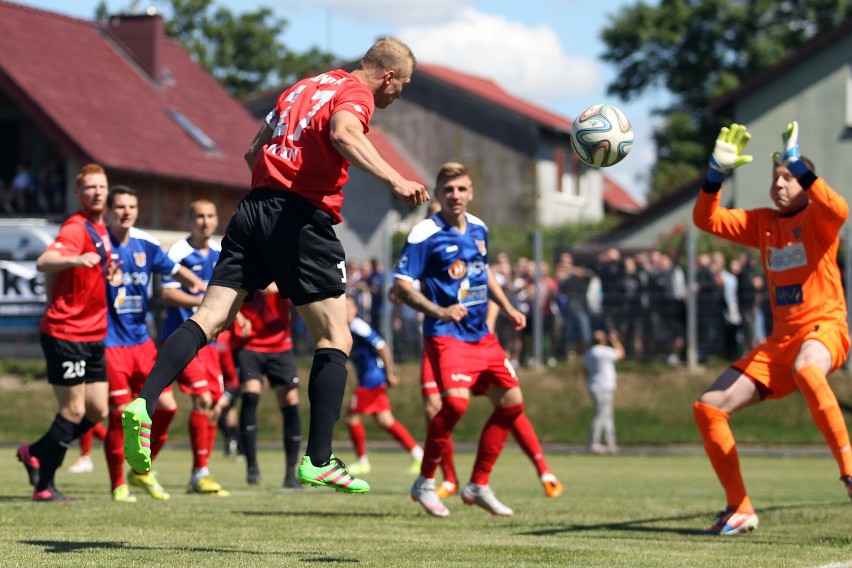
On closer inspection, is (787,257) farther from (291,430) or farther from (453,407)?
(291,430)

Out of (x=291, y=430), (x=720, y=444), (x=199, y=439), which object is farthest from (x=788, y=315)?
(x=291, y=430)

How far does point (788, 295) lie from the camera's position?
8.85 metres

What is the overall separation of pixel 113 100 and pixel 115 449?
26.9 metres

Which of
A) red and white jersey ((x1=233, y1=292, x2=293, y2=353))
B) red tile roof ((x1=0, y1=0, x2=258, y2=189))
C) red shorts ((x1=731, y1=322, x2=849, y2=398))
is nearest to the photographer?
red shorts ((x1=731, y1=322, x2=849, y2=398))

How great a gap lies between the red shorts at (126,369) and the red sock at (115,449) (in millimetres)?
130

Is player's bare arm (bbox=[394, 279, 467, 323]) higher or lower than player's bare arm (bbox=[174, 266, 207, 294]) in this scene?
lower

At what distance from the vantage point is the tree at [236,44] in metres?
66.0

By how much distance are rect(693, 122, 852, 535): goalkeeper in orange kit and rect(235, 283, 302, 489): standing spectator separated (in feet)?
16.4

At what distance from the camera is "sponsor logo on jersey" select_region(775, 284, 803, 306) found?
8.79 meters

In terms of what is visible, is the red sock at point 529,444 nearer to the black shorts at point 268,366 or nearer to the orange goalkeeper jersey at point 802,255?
the black shorts at point 268,366

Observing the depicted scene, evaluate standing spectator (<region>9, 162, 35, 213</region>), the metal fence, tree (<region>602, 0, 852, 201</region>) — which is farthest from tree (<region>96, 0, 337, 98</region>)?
the metal fence

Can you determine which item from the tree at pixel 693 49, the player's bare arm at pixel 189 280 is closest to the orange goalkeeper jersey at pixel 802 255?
the player's bare arm at pixel 189 280

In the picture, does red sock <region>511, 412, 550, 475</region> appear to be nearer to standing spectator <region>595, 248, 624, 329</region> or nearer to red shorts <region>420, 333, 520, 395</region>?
red shorts <region>420, 333, 520, 395</region>

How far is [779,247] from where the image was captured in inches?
352
